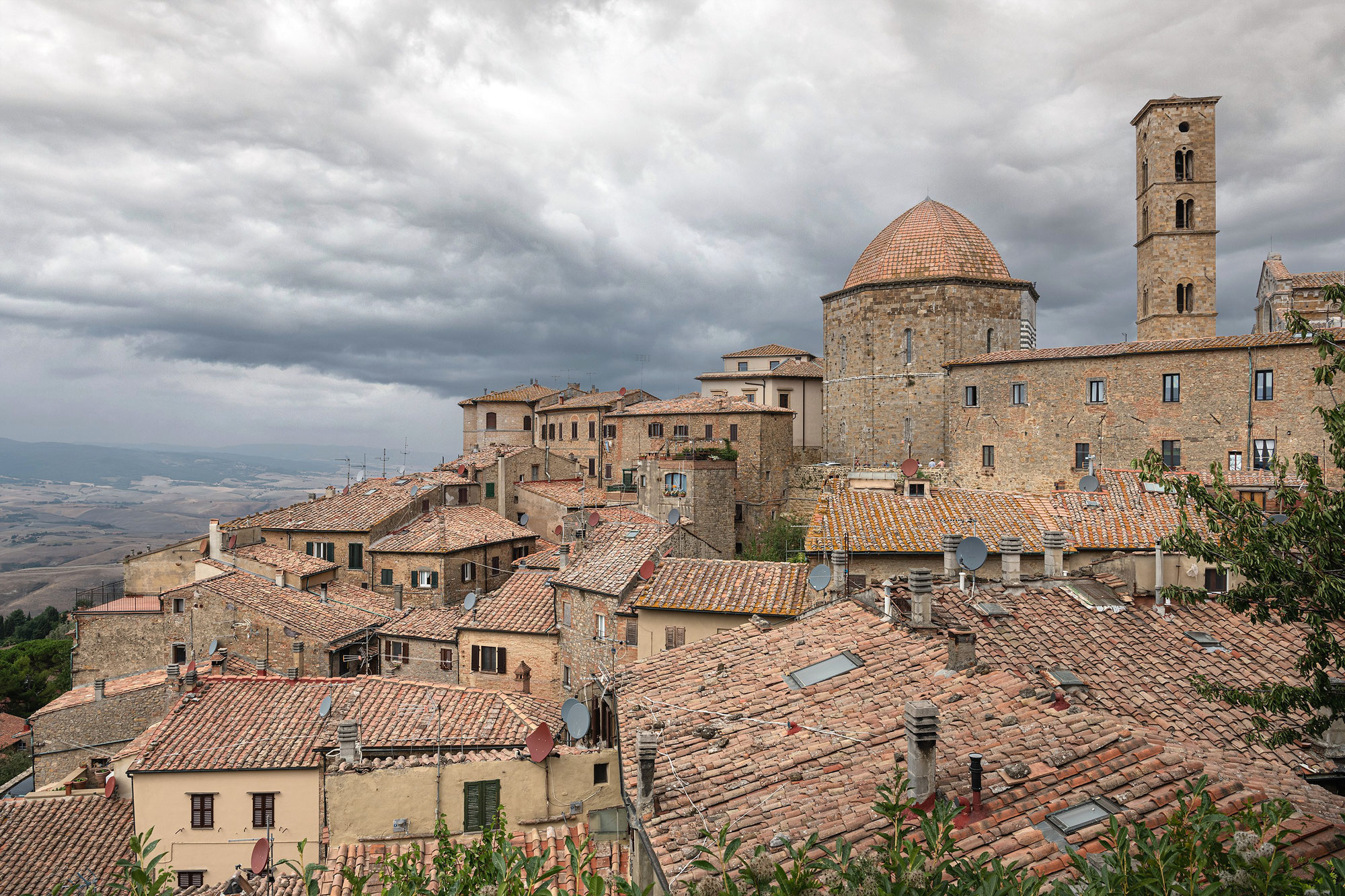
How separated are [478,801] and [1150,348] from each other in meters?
31.5

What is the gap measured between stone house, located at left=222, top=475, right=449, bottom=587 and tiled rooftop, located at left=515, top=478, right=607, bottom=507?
558 centimetres

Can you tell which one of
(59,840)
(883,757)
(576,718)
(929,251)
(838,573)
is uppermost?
(929,251)

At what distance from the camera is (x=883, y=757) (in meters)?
9.38

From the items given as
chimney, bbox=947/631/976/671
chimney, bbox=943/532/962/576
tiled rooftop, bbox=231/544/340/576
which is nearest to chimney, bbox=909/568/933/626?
chimney, bbox=947/631/976/671

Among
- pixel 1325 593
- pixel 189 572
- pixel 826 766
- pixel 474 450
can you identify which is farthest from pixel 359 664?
pixel 474 450

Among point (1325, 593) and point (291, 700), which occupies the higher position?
point (1325, 593)

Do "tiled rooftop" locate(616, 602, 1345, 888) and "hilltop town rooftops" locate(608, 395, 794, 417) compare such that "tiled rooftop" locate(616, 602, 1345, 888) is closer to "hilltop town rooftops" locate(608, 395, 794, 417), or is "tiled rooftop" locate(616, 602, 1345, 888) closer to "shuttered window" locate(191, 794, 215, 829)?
"shuttered window" locate(191, 794, 215, 829)

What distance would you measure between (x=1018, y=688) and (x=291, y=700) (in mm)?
20294

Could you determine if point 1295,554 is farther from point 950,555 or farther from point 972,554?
point 950,555

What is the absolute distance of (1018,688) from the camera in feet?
34.4

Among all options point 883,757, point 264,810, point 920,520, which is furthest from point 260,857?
point 920,520

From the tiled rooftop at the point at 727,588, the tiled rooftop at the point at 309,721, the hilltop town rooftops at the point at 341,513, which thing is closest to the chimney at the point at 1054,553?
the tiled rooftop at the point at 727,588

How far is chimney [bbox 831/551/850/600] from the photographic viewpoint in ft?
59.7

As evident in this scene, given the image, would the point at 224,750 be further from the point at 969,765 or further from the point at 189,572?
the point at 189,572
